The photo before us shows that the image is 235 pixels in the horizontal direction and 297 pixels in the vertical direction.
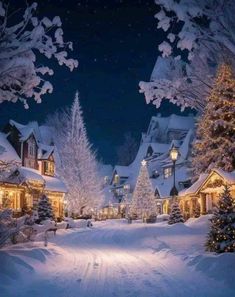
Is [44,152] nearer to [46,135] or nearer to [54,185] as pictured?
[54,185]

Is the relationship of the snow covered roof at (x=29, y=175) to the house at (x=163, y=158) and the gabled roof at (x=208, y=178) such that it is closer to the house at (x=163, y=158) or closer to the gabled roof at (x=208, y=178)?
the gabled roof at (x=208, y=178)

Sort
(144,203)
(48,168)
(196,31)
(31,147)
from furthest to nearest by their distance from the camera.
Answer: (48,168) → (144,203) → (31,147) → (196,31)

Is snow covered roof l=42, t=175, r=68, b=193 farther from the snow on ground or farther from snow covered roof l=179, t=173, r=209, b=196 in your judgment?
the snow on ground

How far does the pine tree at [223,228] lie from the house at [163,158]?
38.0 m

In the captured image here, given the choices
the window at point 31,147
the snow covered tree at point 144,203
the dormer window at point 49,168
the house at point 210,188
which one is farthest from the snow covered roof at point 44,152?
the house at point 210,188

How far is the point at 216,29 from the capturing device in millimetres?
10039

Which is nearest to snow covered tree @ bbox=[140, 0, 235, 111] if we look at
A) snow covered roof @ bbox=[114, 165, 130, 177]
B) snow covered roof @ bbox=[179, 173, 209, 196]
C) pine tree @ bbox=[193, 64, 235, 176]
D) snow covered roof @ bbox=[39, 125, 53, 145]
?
pine tree @ bbox=[193, 64, 235, 176]

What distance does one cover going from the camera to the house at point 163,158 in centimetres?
5616

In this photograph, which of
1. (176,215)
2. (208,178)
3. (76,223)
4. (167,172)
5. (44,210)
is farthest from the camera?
(167,172)

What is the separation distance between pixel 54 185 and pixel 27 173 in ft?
19.7

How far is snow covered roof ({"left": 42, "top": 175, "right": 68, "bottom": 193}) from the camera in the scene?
4474cm

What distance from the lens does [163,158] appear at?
65438 mm

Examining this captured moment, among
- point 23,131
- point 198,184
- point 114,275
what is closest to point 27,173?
point 23,131

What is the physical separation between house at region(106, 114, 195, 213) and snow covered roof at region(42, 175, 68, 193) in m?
14.6
